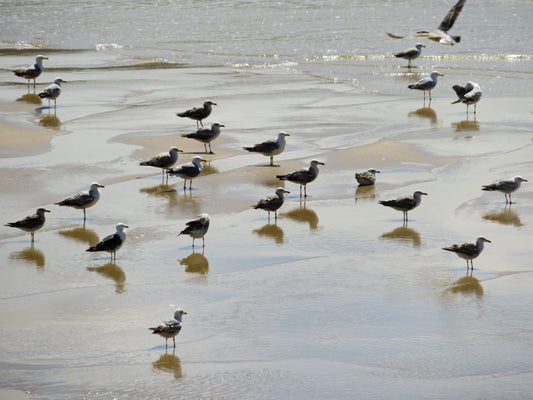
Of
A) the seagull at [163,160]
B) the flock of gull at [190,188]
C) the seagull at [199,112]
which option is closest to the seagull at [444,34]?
the flock of gull at [190,188]

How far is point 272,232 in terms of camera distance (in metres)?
13.2

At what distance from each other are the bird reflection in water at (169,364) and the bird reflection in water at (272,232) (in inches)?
161

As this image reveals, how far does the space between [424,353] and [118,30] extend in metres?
38.8

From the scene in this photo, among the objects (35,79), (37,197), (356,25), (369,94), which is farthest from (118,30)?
(37,197)

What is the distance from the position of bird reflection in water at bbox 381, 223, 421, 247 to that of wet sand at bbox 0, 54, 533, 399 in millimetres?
55

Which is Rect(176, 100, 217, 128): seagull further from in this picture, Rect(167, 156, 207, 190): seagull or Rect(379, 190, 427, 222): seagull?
Rect(379, 190, 427, 222): seagull

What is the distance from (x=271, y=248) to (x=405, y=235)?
2066 millimetres

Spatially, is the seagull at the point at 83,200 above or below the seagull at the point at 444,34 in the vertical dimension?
below

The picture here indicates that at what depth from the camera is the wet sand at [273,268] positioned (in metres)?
8.62

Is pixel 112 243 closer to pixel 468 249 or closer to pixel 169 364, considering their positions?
pixel 169 364

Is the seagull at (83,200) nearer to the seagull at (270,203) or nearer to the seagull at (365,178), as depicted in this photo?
the seagull at (270,203)

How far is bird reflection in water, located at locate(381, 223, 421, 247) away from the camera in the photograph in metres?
12.7

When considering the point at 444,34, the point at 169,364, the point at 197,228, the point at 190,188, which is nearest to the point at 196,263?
the point at 197,228

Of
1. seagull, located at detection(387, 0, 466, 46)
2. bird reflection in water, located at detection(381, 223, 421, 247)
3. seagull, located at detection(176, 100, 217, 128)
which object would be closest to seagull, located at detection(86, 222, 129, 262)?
bird reflection in water, located at detection(381, 223, 421, 247)
